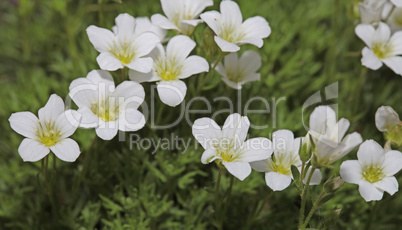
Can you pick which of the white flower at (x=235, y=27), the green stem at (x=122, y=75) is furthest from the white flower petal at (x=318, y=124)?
the green stem at (x=122, y=75)

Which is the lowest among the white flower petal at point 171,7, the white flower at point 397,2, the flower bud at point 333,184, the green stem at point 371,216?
the green stem at point 371,216

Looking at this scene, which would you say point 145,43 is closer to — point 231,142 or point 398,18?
point 231,142

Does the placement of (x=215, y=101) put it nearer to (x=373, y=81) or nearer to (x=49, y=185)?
(x=49, y=185)

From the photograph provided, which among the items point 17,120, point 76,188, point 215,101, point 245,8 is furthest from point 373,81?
point 17,120

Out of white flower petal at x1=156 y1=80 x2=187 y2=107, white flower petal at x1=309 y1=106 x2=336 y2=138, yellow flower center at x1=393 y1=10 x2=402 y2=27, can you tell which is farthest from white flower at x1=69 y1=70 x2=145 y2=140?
yellow flower center at x1=393 y1=10 x2=402 y2=27

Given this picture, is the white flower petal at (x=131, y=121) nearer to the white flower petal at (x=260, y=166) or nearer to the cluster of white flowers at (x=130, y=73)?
the cluster of white flowers at (x=130, y=73)
